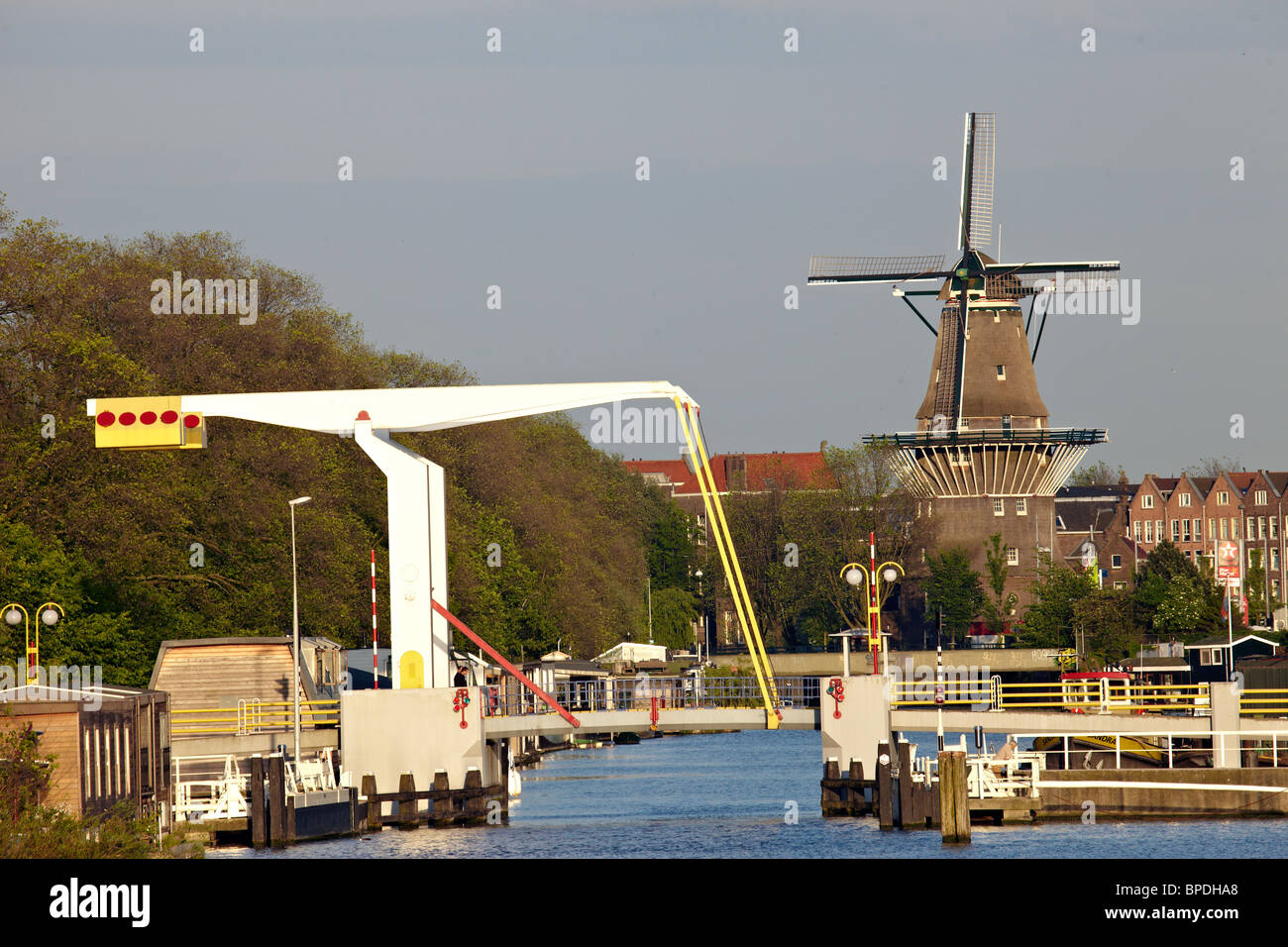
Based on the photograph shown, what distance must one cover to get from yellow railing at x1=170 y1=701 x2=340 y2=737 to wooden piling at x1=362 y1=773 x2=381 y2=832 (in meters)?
2.46

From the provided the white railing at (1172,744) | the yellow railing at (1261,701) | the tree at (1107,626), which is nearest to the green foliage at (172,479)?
the white railing at (1172,744)

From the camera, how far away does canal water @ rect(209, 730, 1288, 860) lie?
2306 cm

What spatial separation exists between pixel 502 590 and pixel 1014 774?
29815 millimetres

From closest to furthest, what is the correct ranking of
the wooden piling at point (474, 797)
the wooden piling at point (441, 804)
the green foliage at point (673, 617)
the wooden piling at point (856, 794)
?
1. the wooden piling at point (441, 804)
2. the wooden piling at point (474, 797)
3. the wooden piling at point (856, 794)
4. the green foliage at point (673, 617)

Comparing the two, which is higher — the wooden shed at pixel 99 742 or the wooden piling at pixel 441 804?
the wooden shed at pixel 99 742

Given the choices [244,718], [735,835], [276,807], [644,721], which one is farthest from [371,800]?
[735,835]

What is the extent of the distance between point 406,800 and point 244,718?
429 cm

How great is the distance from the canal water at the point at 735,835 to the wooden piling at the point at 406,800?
289mm

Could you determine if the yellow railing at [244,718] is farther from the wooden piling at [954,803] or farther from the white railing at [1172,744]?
the white railing at [1172,744]

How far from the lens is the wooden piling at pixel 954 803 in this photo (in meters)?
21.8

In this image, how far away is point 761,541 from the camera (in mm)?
83875

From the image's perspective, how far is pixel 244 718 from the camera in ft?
96.9
